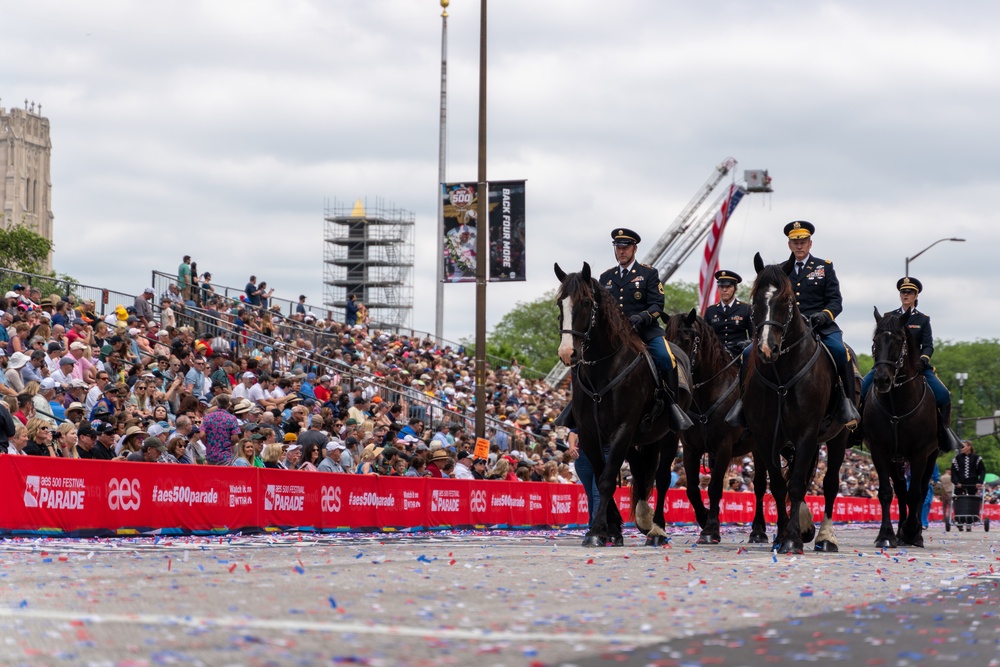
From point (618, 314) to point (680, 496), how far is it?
1546 centimetres

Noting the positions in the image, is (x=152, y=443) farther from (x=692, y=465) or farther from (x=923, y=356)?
(x=923, y=356)

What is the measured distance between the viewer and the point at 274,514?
718 inches

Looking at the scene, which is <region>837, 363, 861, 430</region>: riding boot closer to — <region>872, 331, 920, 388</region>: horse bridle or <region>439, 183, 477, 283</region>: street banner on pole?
<region>872, 331, 920, 388</region>: horse bridle

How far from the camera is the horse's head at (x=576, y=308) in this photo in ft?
46.4

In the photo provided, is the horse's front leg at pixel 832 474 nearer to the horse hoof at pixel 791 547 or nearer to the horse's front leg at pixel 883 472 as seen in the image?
the horse's front leg at pixel 883 472

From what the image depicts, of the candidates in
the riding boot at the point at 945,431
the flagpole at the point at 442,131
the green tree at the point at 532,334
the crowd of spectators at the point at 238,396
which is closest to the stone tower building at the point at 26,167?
the green tree at the point at 532,334

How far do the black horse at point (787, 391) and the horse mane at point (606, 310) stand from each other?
1.27m

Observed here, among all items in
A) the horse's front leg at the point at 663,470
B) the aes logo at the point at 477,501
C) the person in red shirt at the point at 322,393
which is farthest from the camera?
the person in red shirt at the point at 322,393

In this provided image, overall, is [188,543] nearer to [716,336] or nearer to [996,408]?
[716,336]

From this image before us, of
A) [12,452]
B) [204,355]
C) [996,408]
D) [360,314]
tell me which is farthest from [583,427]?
[996,408]

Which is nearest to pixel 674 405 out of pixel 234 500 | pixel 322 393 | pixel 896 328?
pixel 896 328

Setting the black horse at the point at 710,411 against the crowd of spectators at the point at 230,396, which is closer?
the black horse at the point at 710,411

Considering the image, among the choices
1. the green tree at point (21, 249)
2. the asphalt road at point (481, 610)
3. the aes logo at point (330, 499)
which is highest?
the green tree at point (21, 249)

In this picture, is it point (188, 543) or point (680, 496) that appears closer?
point (188, 543)
